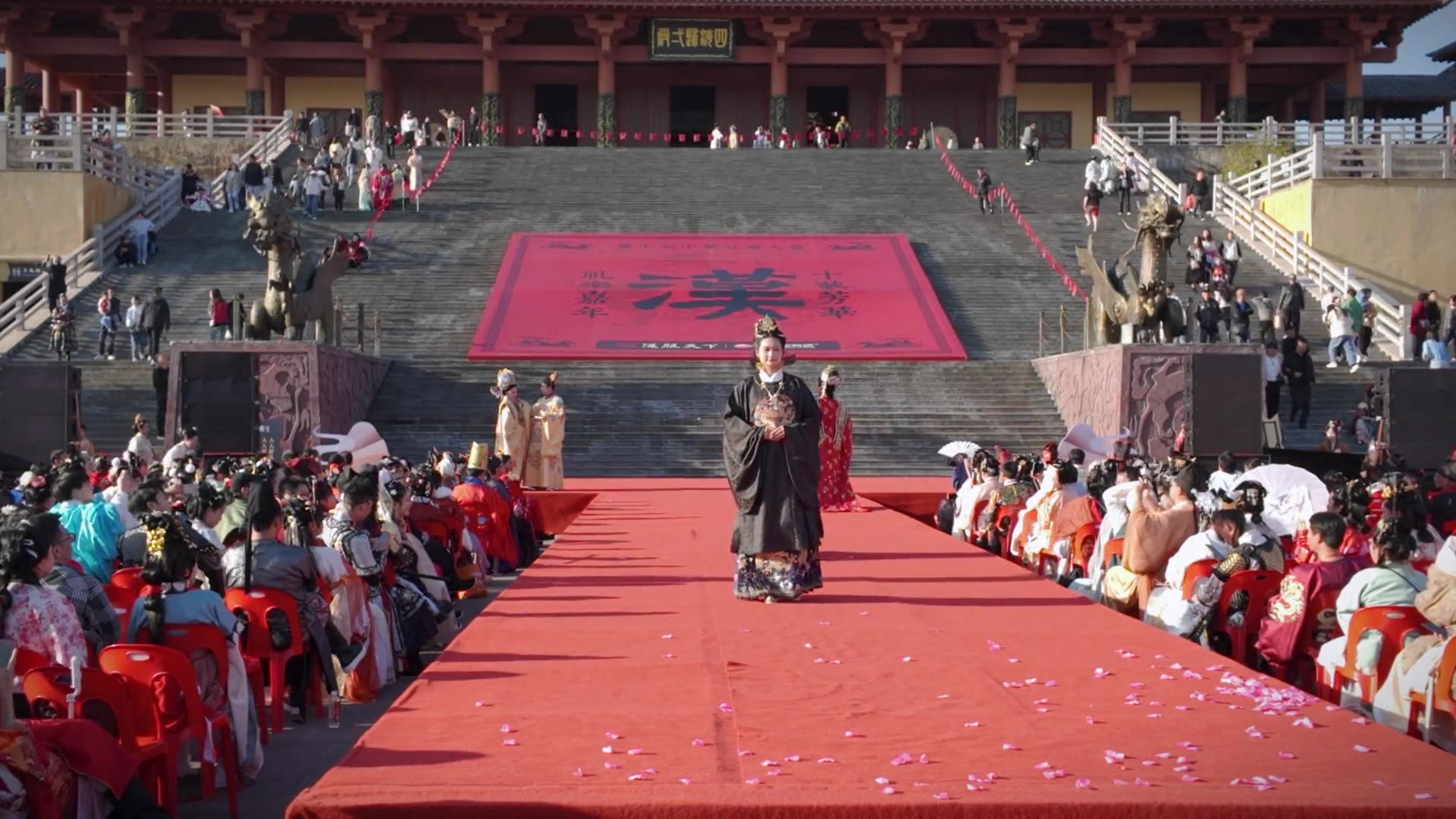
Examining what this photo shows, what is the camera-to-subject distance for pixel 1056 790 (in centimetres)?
377

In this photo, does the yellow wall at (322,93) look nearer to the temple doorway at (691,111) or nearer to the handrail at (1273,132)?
the temple doorway at (691,111)

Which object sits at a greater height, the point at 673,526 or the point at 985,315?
the point at 985,315

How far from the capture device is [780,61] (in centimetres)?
3325

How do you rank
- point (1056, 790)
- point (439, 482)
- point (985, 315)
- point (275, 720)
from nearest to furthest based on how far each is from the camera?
point (1056, 790) → point (275, 720) → point (439, 482) → point (985, 315)

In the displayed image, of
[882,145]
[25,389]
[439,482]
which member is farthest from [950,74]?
[439,482]

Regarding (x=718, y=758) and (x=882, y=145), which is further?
(x=882, y=145)

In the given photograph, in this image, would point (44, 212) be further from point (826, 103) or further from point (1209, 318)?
point (826, 103)

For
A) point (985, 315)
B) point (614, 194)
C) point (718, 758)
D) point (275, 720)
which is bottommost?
point (275, 720)

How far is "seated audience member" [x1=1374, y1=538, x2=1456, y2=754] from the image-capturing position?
16.2 ft

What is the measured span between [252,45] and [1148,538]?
2895 centimetres

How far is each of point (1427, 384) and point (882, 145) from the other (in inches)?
805

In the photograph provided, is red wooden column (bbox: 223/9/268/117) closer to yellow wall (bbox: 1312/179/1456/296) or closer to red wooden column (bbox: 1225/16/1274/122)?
red wooden column (bbox: 1225/16/1274/122)

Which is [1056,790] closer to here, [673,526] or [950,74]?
[673,526]

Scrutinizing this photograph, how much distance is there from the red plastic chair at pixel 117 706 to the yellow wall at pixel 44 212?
823 inches
